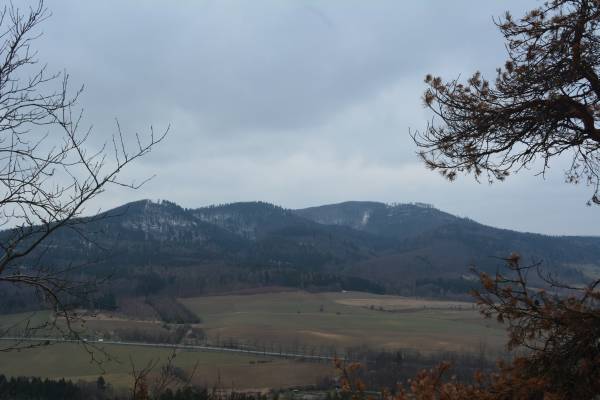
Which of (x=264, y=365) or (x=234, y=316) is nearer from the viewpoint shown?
(x=264, y=365)

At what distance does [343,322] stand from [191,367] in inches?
1453

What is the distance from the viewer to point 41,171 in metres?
4.50

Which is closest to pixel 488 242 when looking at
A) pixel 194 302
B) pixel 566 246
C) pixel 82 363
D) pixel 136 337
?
pixel 566 246

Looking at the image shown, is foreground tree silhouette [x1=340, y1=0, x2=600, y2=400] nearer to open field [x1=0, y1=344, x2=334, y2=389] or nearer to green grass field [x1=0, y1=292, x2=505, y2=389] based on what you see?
green grass field [x1=0, y1=292, x2=505, y2=389]

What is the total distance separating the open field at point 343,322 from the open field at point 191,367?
11.2 metres

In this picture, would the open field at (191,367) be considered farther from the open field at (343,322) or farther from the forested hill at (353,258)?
the forested hill at (353,258)

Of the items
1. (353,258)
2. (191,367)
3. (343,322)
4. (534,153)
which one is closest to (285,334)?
(343,322)

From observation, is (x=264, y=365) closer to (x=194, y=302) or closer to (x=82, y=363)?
(x=82, y=363)

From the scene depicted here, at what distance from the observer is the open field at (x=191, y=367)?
160ft

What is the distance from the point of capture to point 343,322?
8394 centimetres

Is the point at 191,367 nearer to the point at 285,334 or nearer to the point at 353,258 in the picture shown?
the point at 285,334

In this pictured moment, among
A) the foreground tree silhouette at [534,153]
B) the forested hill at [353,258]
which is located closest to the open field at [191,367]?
the foreground tree silhouette at [534,153]

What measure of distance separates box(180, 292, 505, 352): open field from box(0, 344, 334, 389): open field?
1122 cm

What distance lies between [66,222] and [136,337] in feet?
236
